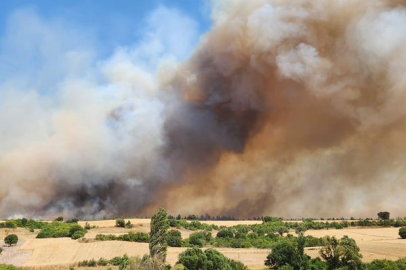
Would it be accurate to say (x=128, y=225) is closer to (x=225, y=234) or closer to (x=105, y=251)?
(x=225, y=234)

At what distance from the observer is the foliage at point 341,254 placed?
123 feet

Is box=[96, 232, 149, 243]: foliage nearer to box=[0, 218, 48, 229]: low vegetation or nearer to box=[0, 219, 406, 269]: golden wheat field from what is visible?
box=[0, 219, 406, 269]: golden wheat field

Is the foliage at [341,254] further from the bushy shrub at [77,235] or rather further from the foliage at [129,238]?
the bushy shrub at [77,235]

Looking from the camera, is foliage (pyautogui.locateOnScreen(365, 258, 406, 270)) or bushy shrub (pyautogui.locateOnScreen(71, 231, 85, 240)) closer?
foliage (pyautogui.locateOnScreen(365, 258, 406, 270))

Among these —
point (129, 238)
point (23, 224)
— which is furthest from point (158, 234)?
point (23, 224)

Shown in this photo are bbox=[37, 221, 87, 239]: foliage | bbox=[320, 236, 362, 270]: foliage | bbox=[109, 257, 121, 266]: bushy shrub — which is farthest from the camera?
bbox=[37, 221, 87, 239]: foliage

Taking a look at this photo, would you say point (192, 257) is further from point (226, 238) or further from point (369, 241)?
point (369, 241)

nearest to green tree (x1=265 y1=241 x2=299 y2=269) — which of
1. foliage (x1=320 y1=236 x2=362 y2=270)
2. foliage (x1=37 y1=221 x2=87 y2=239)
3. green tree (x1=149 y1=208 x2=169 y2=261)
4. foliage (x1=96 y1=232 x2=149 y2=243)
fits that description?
foliage (x1=320 y1=236 x2=362 y2=270)

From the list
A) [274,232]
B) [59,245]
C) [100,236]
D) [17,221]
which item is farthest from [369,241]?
[17,221]

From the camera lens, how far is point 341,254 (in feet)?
129

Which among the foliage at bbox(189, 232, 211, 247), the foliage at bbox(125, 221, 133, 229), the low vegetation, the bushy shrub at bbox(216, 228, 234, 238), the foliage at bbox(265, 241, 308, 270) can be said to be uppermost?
the low vegetation

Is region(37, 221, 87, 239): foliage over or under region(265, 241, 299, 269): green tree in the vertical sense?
over

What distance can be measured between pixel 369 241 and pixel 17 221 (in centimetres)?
6804

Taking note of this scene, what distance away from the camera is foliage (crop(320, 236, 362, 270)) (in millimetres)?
37531
